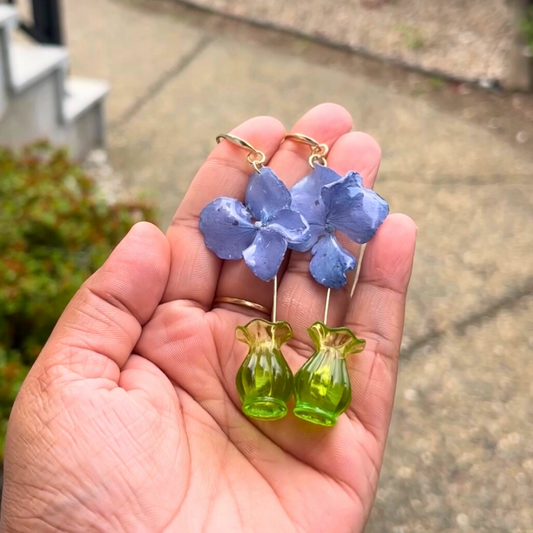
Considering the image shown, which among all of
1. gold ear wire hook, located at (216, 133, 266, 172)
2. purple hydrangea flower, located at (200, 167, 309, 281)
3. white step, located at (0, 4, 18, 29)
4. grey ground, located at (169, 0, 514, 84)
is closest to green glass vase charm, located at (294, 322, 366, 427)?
purple hydrangea flower, located at (200, 167, 309, 281)

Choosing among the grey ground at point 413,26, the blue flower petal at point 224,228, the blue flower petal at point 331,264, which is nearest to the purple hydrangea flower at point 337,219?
the blue flower petal at point 331,264

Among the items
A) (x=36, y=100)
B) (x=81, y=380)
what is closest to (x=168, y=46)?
(x=36, y=100)

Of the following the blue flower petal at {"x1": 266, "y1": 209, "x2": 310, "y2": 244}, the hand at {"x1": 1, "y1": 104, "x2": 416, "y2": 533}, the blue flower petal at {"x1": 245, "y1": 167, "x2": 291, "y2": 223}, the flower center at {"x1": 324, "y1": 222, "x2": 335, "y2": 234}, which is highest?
the blue flower petal at {"x1": 245, "y1": 167, "x2": 291, "y2": 223}

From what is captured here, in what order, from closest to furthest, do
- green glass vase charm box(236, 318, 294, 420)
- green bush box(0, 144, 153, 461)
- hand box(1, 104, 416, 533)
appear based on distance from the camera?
hand box(1, 104, 416, 533) < green glass vase charm box(236, 318, 294, 420) < green bush box(0, 144, 153, 461)

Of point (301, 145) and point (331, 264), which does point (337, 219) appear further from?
point (301, 145)

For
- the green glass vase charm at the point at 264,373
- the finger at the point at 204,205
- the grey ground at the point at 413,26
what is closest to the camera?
the green glass vase charm at the point at 264,373

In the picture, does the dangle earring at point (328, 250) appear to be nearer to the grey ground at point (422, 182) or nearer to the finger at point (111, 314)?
the finger at point (111, 314)

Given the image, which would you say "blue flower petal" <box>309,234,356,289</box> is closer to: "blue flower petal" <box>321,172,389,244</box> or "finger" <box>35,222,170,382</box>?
"blue flower petal" <box>321,172,389,244</box>

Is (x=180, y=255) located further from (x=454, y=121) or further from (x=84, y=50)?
(x=84, y=50)
